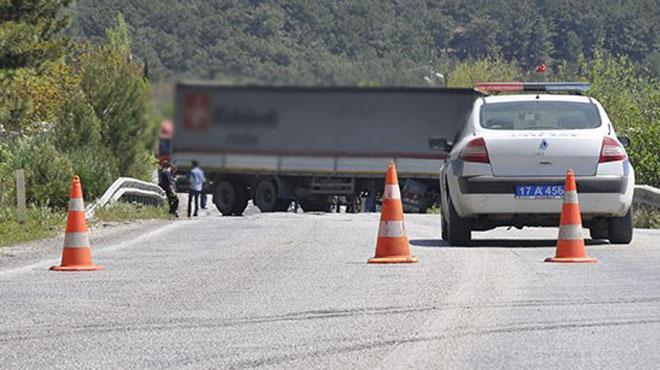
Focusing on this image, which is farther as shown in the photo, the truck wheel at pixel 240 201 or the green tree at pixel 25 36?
the green tree at pixel 25 36

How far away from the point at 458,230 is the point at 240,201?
12191mm

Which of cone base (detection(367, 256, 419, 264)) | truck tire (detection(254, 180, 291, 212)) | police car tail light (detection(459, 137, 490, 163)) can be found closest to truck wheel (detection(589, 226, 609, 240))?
cone base (detection(367, 256, 419, 264))

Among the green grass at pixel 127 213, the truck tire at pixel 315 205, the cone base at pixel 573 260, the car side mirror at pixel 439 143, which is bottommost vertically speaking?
the green grass at pixel 127 213

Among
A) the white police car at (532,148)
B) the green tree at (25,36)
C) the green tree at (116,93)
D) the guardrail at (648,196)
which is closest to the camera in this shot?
the green tree at (116,93)

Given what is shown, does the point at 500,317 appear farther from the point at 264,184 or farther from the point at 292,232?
the point at 292,232

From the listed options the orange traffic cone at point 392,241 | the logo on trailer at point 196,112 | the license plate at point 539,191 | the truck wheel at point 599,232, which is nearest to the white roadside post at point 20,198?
the truck wheel at point 599,232

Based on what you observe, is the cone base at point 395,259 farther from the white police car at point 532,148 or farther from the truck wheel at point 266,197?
the truck wheel at point 266,197

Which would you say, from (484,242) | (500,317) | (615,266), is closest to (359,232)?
(484,242)

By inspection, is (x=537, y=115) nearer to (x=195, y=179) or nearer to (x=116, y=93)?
(x=116, y=93)

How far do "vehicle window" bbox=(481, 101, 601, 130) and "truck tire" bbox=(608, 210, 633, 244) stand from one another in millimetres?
8869

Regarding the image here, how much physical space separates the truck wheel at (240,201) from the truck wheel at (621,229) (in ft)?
41.7

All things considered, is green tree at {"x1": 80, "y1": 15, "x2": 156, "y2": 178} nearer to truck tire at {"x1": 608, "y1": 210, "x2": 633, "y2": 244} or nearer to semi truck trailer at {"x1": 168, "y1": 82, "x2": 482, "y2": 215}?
semi truck trailer at {"x1": 168, "y1": 82, "x2": 482, "y2": 215}

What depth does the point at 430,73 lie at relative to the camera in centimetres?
223

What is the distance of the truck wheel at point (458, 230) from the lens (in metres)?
14.5
